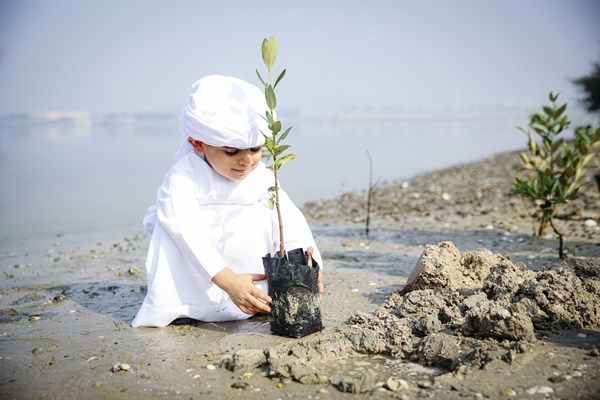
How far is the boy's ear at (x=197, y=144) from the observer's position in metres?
3.32

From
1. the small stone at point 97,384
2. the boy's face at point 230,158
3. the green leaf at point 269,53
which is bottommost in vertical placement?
the small stone at point 97,384

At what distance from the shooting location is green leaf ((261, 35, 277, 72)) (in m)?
2.88

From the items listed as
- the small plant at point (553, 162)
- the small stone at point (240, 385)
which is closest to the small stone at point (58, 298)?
the small stone at point (240, 385)

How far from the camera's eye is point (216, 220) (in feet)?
11.0

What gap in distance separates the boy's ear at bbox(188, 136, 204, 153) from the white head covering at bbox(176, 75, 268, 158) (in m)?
0.14

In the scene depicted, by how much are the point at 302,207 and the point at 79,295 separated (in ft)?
18.7

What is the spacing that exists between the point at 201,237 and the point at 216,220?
0.74 feet

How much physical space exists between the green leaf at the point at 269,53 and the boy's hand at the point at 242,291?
1.23 metres

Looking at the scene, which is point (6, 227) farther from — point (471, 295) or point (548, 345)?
point (548, 345)

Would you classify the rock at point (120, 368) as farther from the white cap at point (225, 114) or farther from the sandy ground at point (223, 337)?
the white cap at point (225, 114)

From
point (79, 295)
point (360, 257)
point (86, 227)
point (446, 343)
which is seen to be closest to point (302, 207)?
point (86, 227)

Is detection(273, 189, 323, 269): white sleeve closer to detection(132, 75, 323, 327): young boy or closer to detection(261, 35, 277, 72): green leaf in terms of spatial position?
detection(132, 75, 323, 327): young boy

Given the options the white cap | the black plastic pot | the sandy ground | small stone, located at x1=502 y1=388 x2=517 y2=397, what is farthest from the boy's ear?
small stone, located at x1=502 y1=388 x2=517 y2=397

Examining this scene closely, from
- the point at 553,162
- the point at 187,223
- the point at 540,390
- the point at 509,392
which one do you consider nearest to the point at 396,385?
the point at 509,392
